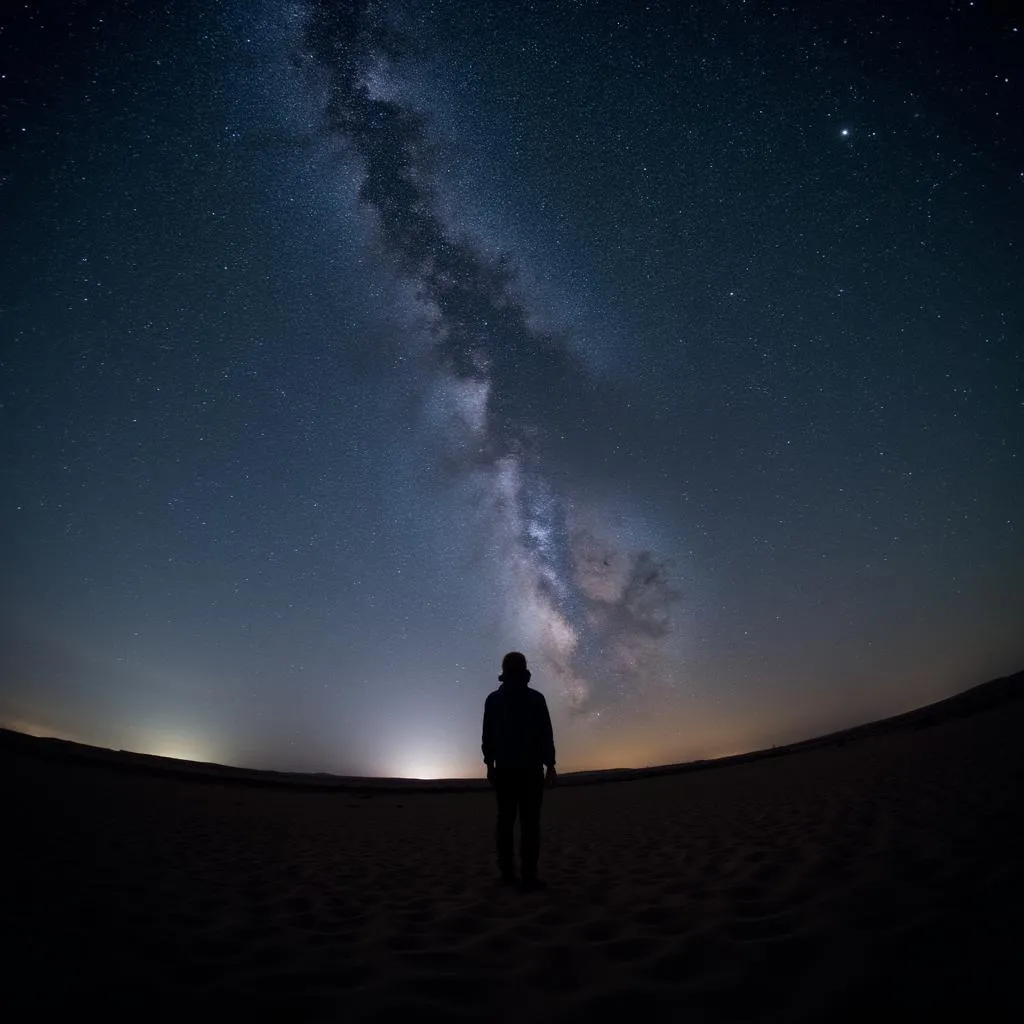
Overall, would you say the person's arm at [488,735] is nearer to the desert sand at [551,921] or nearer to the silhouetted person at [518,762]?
the silhouetted person at [518,762]

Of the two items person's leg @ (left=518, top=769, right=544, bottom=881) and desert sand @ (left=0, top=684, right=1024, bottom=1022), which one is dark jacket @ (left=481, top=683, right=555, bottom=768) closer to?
person's leg @ (left=518, top=769, right=544, bottom=881)

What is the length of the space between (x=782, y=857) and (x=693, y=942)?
8.06 feet

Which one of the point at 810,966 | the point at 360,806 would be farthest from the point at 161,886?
the point at 360,806

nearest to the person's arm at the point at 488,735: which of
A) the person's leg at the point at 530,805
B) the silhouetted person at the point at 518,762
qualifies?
the silhouetted person at the point at 518,762

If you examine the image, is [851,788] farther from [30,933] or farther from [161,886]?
[30,933]

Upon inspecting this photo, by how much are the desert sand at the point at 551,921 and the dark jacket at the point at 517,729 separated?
3.45 ft

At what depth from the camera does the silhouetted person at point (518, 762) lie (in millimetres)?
4516

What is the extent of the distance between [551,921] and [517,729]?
1.46 meters

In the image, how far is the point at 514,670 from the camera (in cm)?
489

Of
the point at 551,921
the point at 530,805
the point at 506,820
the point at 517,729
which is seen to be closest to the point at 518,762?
the point at 517,729

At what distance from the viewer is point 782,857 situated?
178 inches

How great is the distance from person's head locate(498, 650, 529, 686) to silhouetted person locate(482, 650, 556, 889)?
0.30ft

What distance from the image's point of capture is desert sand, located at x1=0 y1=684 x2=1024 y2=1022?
217cm

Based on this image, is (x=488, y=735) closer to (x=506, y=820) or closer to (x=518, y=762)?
(x=518, y=762)
